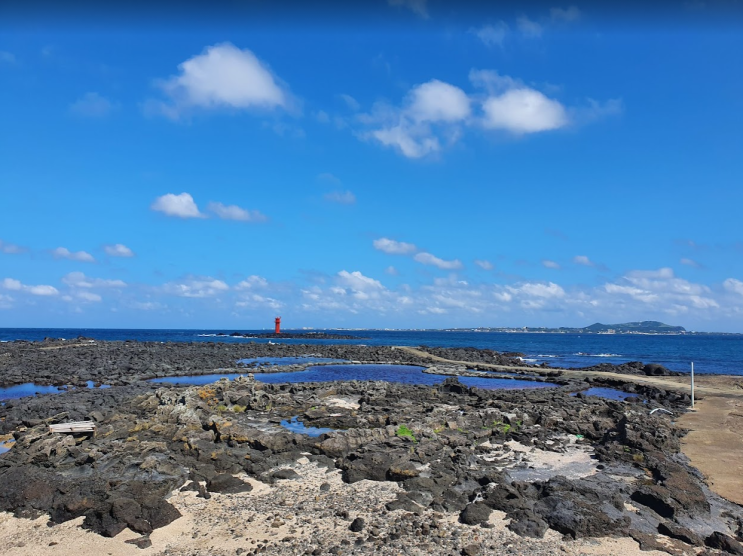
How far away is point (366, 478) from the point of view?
13.7 meters

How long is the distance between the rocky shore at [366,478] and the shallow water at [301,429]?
450 mm

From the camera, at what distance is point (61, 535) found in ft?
33.5

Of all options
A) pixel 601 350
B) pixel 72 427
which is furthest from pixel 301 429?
pixel 601 350

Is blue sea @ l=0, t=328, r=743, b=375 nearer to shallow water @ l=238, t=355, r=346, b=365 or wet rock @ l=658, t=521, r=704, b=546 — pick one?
shallow water @ l=238, t=355, r=346, b=365

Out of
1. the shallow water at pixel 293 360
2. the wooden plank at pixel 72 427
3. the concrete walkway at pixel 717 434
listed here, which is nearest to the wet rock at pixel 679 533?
the concrete walkway at pixel 717 434

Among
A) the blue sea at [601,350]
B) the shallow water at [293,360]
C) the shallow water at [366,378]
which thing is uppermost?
the shallow water at [366,378]

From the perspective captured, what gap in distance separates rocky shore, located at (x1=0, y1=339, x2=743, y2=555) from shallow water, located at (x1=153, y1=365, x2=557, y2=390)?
605 inches

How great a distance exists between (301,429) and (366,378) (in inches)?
901

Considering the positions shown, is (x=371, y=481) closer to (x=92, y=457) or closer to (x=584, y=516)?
(x=584, y=516)

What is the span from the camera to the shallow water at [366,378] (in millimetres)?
39438

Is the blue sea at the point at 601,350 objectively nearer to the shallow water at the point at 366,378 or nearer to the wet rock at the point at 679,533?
the shallow water at the point at 366,378

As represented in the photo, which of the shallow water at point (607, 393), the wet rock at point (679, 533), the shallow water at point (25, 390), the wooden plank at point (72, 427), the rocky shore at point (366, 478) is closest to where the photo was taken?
the wet rock at point (679, 533)

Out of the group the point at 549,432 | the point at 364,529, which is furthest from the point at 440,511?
the point at 549,432

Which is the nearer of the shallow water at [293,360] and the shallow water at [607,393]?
the shallow water at [607,393]
